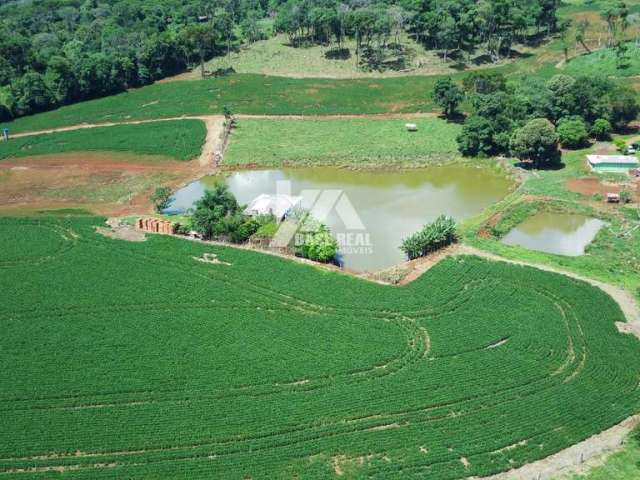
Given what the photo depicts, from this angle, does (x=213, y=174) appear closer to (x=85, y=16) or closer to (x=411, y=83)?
(x=411, y=83)

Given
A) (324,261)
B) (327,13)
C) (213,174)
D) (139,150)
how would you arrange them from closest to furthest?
(324,261) → (213,174) → (139,150) → (327,13)

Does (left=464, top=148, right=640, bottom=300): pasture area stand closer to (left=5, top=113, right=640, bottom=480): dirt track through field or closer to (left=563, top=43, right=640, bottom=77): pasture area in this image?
(left=5, top=113, right=640, bottom=480): dirt track through field

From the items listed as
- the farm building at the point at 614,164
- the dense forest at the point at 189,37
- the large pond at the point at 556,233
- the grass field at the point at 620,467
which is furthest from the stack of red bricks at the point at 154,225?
the dense forest at the point at 189,37

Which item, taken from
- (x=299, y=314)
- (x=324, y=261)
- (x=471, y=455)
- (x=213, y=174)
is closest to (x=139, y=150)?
(x=213, y=174)
